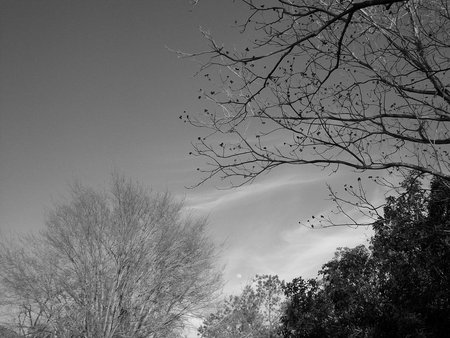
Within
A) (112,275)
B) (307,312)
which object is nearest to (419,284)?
(307,312)

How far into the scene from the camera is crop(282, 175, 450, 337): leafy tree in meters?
9.45

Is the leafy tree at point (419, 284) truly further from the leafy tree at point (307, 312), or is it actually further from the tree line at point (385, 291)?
the leafy tree at point (307, 312)

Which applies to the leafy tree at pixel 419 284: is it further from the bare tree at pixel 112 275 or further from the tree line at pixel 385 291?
the bare tree at pixel 112 275

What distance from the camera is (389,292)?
35.7ft

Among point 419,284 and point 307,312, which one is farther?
point 307,312

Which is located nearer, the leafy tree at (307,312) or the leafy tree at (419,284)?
the leafy tree at (419,284)

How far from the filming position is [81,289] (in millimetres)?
9602

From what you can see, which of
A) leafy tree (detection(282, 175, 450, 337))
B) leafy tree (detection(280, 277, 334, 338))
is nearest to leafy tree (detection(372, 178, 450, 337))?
leafy tree (detection(282, 175, 450, 337))

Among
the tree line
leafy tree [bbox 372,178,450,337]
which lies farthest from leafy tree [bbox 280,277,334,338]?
leafy tree [bbox 372,178,450,337]

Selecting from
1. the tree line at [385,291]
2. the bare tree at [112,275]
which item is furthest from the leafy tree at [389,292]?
the bare tree at [112,275]

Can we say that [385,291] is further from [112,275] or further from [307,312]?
[112,275]

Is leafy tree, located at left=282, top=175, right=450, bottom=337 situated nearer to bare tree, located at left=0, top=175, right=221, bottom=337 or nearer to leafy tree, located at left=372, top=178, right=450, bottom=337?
leafy tree, located at left=372, top=178, right=450, bottom=337

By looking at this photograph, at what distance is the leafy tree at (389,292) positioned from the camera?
9.45 meters

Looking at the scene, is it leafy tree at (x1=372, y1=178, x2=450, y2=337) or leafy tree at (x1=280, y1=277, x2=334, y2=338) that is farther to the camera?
leafy tree at (x1=280, y1=277, x2=334, y2=338)
